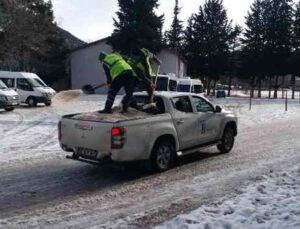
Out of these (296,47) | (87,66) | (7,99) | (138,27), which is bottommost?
(7,99)

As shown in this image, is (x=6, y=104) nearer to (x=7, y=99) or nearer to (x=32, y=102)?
(x=7, y=99)

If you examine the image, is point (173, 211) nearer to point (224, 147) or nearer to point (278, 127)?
point (224, 147)

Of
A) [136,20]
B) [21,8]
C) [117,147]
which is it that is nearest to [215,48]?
[136,20]

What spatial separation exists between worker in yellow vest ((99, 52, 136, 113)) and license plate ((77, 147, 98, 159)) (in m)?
1.20

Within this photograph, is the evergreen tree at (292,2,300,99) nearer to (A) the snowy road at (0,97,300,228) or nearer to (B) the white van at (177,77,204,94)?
(B) the white van at (177,77,204,94)

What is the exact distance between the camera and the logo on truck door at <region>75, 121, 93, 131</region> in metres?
9.50

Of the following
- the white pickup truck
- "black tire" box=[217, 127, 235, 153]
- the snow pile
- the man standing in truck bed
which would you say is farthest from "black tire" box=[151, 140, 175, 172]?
"black tire" box=[217, 127, 235, 153]

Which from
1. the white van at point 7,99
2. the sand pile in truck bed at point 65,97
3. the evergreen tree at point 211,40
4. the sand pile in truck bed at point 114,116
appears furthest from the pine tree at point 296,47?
the sand pile in truck bed at point 114,116

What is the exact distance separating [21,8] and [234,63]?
25991mm

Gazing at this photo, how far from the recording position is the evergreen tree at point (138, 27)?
4981 cm

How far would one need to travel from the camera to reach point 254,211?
709 centimetres

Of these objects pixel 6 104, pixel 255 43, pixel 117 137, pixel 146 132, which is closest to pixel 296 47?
pixel 255 43

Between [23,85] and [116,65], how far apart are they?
2254 cm

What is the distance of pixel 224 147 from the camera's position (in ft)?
41.5
